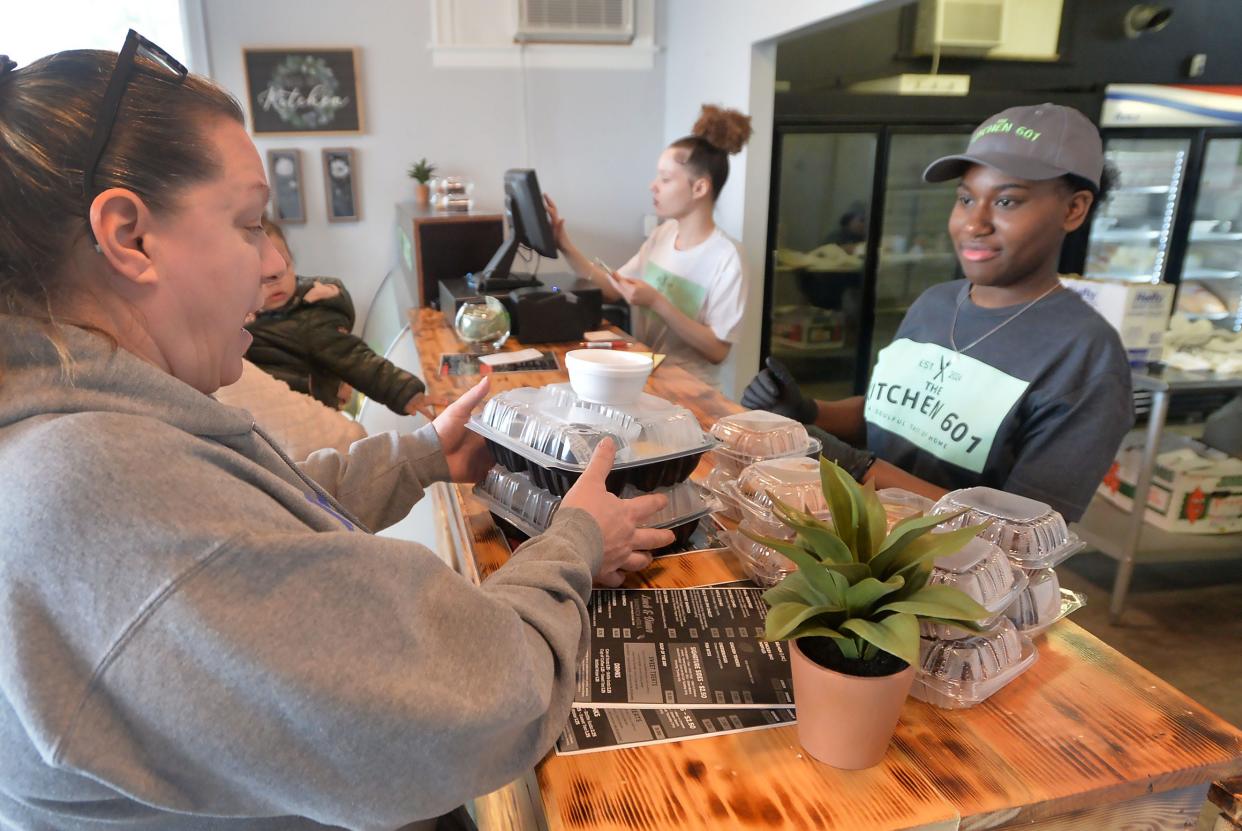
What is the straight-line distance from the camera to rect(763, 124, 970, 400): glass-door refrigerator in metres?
3.90

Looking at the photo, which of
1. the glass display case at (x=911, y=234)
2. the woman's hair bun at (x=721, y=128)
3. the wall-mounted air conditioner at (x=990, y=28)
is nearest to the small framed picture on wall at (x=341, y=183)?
the woman's hair bun at (x=721, y=128)

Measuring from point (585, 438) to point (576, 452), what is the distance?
Answer: 0.03 meters

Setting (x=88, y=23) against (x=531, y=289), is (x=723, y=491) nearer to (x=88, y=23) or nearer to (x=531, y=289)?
(x=531, y=289)

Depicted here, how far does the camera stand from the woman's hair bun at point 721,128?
281 centimetres

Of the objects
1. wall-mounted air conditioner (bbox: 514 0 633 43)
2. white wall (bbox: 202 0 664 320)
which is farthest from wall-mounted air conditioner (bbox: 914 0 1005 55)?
wall-mounted air conditioner (bbox: 514 0 633 43)

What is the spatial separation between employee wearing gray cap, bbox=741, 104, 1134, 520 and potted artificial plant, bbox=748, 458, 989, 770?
1.73 feet

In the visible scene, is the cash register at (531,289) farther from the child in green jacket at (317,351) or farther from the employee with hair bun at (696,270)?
the child in green jacket at (317,351)

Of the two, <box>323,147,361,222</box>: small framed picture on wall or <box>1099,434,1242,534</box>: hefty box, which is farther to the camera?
<box>323,147,361,222</box>: small framed picture on wall

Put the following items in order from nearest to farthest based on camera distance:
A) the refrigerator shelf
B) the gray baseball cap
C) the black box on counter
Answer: the gray baseball cap → the black box on counter → the refrigerator shelf

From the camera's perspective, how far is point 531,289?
260cm

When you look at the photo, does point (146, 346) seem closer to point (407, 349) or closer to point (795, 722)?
point (795, 722)

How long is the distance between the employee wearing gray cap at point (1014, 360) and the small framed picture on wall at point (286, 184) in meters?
2.93

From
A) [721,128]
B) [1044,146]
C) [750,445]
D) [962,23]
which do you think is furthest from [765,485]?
[962,23]

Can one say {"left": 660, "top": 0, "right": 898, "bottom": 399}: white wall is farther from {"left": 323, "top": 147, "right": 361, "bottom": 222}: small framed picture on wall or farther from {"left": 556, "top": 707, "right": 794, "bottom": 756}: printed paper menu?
{"left": 556, "top": 707, "right": 794, "bottom": 756}: printed paper menu
